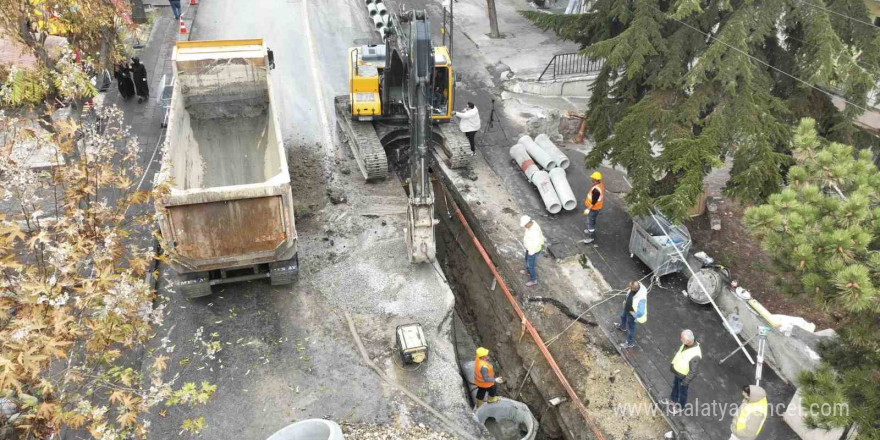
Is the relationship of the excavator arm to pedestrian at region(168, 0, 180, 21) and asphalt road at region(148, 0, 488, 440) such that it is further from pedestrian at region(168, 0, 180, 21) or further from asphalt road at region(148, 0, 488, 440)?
pedestrian at region(168, 0, 180, 21)

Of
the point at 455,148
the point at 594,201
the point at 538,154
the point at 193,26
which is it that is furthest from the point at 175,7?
the point at 594,201

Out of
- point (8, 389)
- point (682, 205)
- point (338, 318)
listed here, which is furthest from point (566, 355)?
point (8, 389)

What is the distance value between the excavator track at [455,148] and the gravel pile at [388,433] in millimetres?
7871

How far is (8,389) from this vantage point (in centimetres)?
570

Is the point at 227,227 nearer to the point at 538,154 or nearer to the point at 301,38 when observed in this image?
the point at 538,154

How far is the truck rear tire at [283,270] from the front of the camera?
37.6ft

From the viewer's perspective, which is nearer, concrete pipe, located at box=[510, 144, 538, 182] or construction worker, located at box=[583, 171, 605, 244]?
construction worker, located at box=[583, 171, 605, 244]

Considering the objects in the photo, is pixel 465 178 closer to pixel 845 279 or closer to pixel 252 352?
pixel 252 352

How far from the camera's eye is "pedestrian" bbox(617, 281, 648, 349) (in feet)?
35.0

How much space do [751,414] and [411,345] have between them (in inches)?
198

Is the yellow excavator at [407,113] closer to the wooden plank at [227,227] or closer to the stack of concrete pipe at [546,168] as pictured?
the stack of concrete pipe at [546,168]

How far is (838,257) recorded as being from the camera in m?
5.98

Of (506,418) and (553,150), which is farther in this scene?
(553,150)

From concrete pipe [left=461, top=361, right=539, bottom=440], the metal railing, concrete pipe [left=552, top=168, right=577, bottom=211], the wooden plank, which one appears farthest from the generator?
the metal railing
